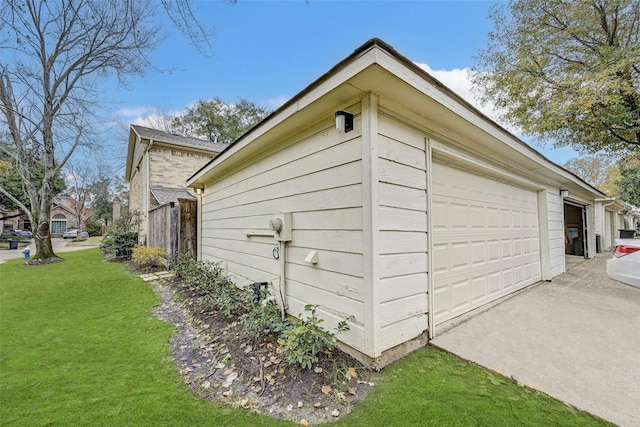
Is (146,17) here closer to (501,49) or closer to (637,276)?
(637,276)

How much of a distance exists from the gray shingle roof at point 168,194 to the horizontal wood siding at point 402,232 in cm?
966

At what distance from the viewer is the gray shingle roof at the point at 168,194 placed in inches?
416

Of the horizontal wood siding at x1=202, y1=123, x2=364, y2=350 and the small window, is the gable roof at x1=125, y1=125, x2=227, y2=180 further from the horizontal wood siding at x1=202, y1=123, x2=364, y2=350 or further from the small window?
the small window

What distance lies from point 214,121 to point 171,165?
10503 mm

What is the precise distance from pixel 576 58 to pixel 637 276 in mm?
10352

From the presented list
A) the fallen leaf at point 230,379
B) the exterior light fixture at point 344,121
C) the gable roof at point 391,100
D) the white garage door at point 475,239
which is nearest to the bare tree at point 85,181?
the gable roof at point 391,100

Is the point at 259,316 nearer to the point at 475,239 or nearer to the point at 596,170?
the point at 475,239

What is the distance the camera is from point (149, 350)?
9.65 feet

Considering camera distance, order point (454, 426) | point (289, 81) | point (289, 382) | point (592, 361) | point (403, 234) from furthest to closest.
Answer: point (289, 81) < point (403, 234) < point (592, 361) < point (289, 382) < point (454, 426)

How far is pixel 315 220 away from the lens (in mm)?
2979

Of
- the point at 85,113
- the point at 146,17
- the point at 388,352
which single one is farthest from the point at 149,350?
the point at 85,113

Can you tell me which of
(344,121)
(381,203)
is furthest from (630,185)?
(344,121)

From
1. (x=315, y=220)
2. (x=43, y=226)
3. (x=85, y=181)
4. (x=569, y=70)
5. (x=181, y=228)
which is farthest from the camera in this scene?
(x=85, y=181)

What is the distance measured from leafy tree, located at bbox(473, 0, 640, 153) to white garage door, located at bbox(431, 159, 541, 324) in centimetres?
697
